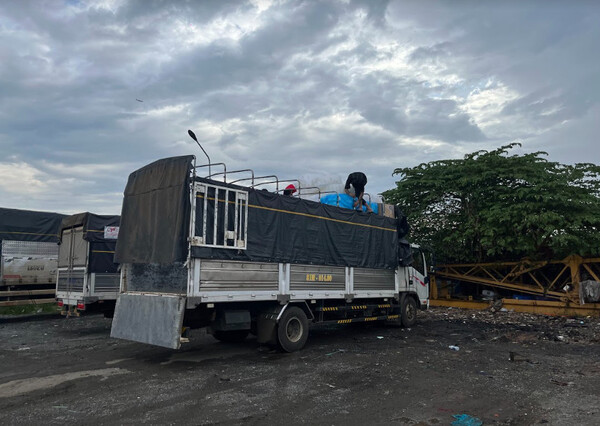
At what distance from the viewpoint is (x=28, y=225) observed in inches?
610

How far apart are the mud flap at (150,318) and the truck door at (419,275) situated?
7719 mm

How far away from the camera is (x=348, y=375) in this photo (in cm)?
725

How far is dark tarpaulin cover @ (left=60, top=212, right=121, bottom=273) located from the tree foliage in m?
11.5

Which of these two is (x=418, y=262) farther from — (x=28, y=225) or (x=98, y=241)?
(x=28, y=225)

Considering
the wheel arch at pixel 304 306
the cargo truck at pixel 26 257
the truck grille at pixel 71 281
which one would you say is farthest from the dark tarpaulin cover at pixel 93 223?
the wheel arch at pixel 304 306

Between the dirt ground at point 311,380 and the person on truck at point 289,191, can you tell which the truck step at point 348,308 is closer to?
the dirt ground at point 311,380

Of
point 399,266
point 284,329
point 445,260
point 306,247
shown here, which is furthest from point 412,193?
point 284,329

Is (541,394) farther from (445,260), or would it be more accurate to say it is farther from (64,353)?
(445,260)

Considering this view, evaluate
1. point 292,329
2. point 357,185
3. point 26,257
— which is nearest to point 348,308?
point 292,329

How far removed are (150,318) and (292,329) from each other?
2.81 m

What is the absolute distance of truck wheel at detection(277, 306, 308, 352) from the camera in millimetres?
8914

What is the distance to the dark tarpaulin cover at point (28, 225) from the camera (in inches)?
589

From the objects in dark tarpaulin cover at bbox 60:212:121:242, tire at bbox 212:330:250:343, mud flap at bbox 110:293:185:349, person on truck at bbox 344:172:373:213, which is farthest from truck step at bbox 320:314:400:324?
dark tarpaulin cover at bbox 60:212:121:242

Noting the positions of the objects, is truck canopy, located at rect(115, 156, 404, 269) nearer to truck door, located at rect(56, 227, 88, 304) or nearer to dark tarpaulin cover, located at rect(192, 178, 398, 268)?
dark tarpaulin cover, located at rect(192, 178, 398, 268)
